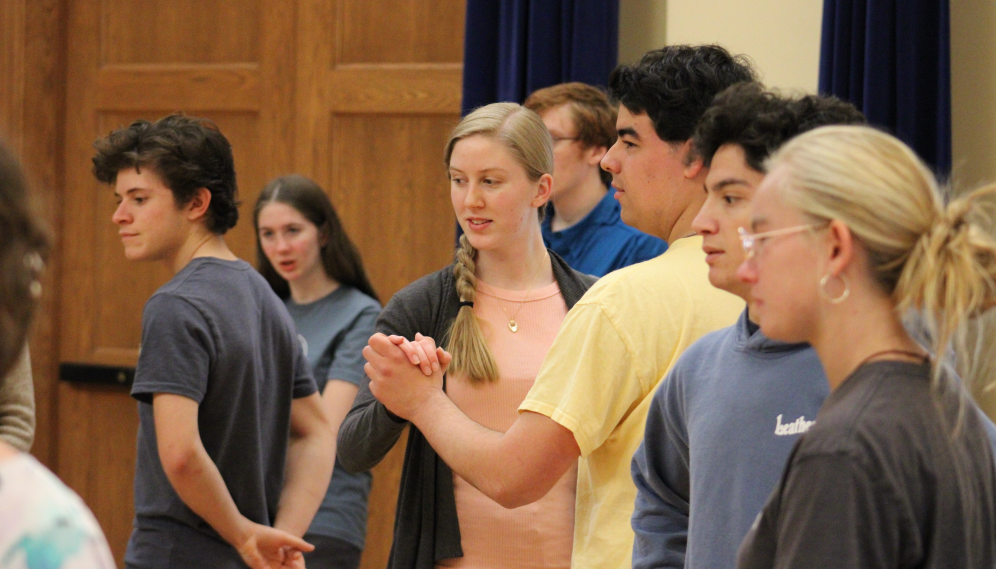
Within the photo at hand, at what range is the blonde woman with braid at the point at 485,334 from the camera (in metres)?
1.73

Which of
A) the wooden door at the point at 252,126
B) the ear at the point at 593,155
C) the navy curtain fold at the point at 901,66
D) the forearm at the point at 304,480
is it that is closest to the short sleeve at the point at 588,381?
the forearm at the point at 304,480

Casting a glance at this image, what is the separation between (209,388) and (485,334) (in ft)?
1.86

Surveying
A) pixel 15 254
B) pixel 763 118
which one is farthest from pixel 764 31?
pixel 15 254

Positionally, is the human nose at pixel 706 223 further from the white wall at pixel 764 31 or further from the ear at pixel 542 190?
the white wall at pixel 764 31

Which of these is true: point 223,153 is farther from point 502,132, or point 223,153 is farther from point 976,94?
point 976,94

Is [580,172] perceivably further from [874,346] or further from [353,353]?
[874,346]

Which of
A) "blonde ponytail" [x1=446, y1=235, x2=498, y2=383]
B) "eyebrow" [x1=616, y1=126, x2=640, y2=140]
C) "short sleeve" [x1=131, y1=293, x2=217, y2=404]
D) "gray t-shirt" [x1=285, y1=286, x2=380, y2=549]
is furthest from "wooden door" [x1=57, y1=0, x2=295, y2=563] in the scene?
"eyebrow" [x1=616, y1=126, x2=640, y2=140]

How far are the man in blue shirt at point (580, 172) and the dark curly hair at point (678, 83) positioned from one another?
1051 millimetres

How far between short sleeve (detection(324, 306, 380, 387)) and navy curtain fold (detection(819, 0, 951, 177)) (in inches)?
Answer: 55.2

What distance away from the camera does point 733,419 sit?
45.9 inches

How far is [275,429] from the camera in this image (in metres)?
2.13

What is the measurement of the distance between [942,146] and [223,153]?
177 cm

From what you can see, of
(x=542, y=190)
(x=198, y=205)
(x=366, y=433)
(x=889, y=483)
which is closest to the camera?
(x=889, y=483)

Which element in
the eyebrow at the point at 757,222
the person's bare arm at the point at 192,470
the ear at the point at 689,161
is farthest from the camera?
the person's bare arm at the point at 192,470
